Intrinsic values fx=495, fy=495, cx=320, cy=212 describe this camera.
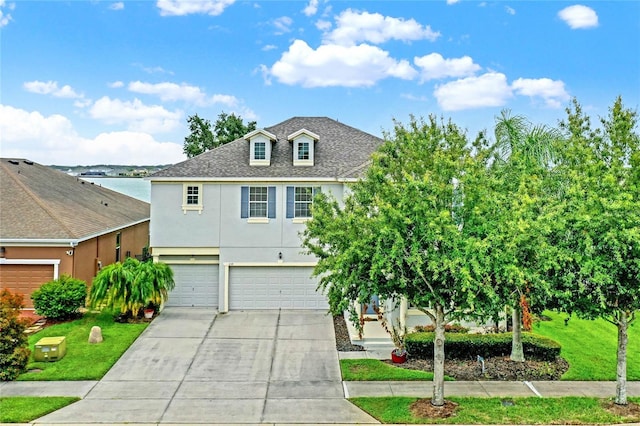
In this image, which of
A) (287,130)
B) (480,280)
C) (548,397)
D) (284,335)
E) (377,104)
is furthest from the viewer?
(377,104)

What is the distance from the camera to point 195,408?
37.6ft

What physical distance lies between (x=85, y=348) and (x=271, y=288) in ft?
25.3

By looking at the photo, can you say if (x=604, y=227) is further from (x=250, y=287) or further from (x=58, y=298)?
(x=58, y=298)

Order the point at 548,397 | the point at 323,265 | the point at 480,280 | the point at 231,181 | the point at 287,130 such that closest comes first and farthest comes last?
the point at 480,280 < the point at 323,265 < the point at 548,397 < the point at 231,181 < the point at 287,130

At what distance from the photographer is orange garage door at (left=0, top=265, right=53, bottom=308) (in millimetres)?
19203

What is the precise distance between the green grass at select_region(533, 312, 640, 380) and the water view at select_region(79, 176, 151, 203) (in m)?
35.7

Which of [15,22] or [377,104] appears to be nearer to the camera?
[15,22]

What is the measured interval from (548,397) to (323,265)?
6439mm

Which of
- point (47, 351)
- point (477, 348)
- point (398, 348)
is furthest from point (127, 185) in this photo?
point (477, 348)

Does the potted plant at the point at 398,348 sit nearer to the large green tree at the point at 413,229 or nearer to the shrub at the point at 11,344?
the large green tree at the point at 413,229

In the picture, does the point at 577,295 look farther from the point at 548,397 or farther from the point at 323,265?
the point at 323,265

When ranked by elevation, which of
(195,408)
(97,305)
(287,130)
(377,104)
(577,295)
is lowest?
(195,408)

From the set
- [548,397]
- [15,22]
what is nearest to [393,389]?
[548,397]

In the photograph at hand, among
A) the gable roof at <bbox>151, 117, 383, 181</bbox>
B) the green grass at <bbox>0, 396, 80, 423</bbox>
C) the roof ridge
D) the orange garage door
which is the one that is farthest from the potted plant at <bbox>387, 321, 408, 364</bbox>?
the orange garage door
